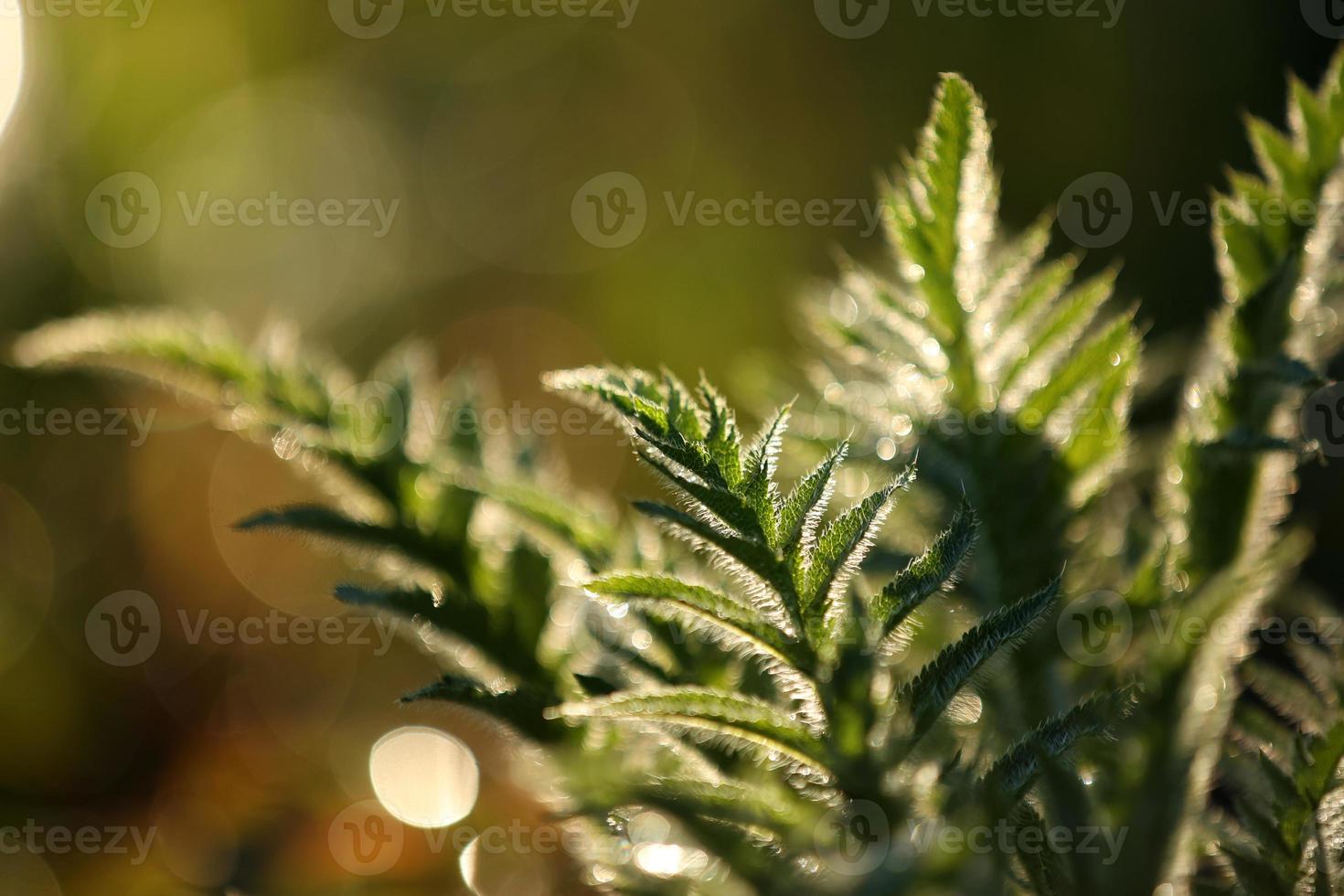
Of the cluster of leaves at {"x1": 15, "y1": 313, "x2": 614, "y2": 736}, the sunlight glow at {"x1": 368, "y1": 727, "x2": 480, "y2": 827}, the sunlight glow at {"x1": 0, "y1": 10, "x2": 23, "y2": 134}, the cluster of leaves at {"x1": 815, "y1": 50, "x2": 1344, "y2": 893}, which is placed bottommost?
the sunlight glow at {"x1": 368, "y1": 727, "x2": 480, "y2": 827}

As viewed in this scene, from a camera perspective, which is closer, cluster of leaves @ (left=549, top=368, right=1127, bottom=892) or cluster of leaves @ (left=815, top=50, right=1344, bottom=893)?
cluster of leaves @ (left=549, top=368, right=1127, bottom=892)

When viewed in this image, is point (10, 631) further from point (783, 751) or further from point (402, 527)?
point (783, 751)

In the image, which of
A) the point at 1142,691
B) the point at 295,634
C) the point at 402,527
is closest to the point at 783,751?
the point at 1142,691

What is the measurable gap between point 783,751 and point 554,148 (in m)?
3.26

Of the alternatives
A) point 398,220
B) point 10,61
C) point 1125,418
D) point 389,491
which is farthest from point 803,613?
point 398,220

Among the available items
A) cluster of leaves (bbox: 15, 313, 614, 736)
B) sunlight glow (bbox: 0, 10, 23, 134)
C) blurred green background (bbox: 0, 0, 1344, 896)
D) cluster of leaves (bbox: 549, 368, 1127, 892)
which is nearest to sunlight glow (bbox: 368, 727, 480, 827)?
blurred green background (bbox: 0, 0, 1344, 896)

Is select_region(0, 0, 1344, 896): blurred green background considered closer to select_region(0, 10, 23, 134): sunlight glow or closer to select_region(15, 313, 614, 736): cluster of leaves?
select_region(0, 10, 23, 134): sunlight glow

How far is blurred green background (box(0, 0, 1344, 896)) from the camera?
6.35 feet

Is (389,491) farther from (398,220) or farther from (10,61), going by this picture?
(398,220)

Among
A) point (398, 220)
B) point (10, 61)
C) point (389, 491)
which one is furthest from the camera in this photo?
point (398, 220)

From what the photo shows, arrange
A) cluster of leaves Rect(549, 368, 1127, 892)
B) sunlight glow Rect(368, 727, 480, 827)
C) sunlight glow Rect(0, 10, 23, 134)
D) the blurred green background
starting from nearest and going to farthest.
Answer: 1. cluster of leaves Rect(549, 368, 1127, 892)
2. sunlight glow Rect(368, 727, 480, 827)
3. the blurred green background
4. sunlight glow Rect(0, 10, 23, 134)

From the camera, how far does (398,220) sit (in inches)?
134

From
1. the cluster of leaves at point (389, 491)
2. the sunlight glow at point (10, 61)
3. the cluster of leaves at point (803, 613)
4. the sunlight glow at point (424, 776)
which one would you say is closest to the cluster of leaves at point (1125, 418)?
the cluster of leaves at point (803, 613)

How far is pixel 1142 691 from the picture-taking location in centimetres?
71
